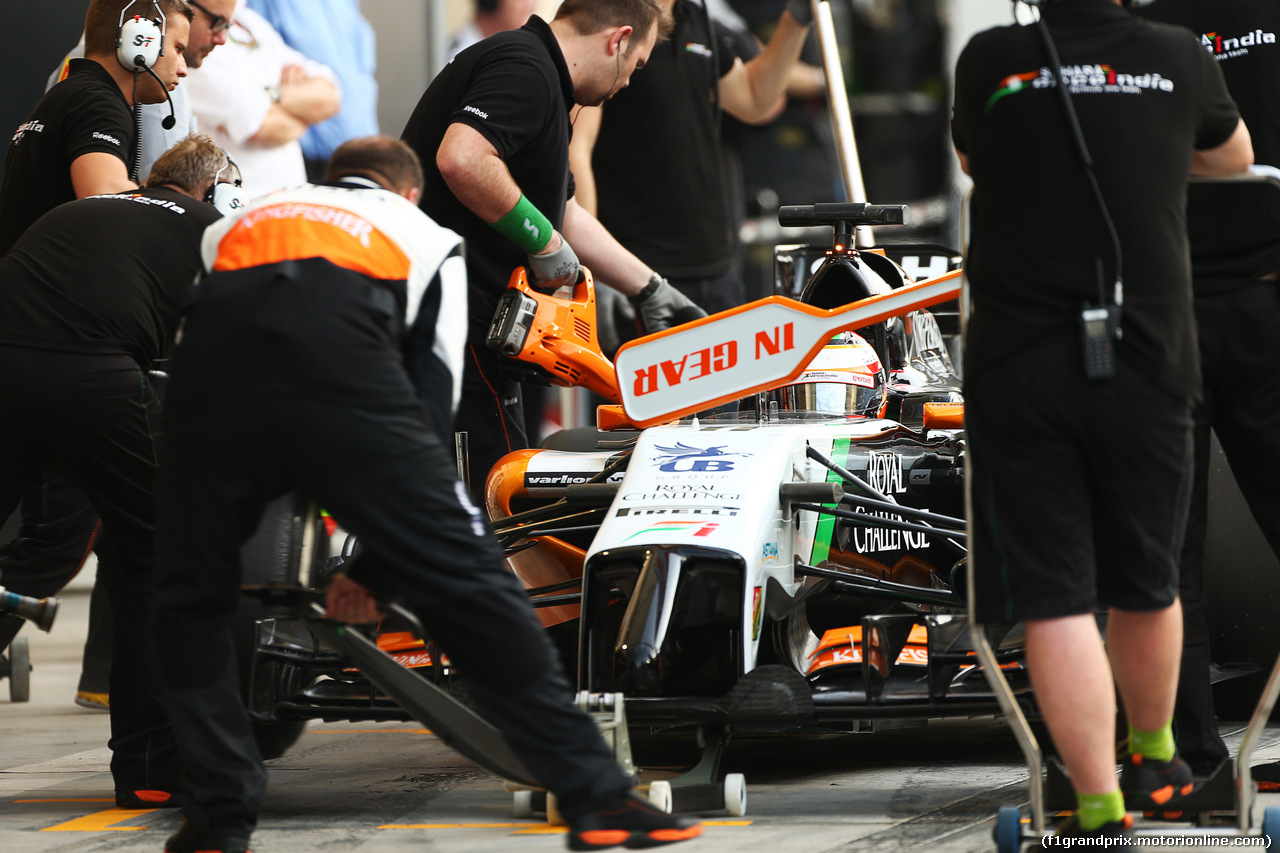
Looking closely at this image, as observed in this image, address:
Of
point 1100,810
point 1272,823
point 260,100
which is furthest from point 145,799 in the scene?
point 260,100

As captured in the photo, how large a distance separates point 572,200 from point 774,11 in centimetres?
639

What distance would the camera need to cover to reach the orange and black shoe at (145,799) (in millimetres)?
3803

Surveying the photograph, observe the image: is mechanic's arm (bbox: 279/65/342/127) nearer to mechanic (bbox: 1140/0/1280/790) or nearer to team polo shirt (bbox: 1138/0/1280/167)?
team polo shirt (bbox: 1138/0/1280/167)

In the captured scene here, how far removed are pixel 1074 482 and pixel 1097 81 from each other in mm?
695

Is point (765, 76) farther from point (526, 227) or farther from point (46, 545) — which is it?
point (46, 545)

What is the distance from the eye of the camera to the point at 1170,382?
2.79 meters

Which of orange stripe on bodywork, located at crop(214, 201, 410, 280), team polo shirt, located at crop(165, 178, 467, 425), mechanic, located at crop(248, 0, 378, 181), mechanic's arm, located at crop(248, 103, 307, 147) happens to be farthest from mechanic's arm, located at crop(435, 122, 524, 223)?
mechanic, located at crop(248, 0, 378, 181)

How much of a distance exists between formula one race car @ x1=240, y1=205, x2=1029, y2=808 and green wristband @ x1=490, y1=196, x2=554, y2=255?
121mm

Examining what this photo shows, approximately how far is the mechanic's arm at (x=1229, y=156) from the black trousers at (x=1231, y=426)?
1.09ft

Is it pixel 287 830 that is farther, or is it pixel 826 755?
pixel 826 755

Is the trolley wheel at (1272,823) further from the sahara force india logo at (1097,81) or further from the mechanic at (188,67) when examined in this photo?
the mechanic at (188,67)

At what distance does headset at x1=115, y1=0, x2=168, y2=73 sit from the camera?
4.42 metres

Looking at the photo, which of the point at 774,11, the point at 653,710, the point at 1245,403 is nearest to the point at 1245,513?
the point at 1245,403

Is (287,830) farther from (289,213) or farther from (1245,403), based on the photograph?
(1245,403)
